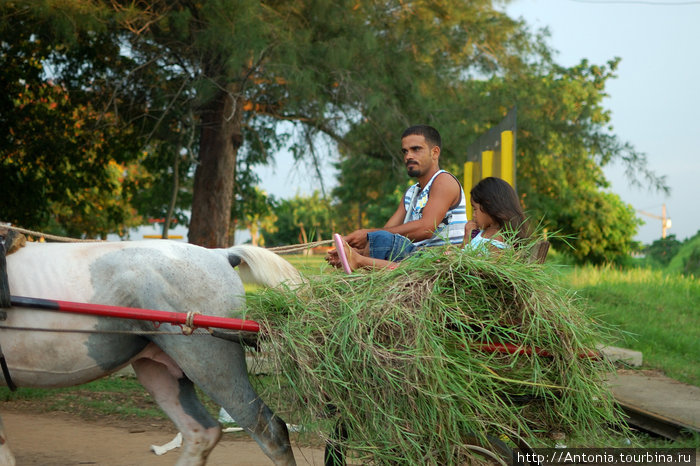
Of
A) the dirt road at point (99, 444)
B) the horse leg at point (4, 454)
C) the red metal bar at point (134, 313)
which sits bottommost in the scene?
the dirt road at point (99, 444)

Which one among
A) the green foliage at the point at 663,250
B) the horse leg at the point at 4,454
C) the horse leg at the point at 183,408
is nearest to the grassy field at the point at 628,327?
the horse leg at the point at 183,408

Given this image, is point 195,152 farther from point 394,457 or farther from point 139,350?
point 394,457

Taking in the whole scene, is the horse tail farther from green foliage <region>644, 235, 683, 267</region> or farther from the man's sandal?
green foliage <region>644, 235, 683, 267</region>

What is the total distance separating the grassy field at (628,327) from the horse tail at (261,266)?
0.26 feet

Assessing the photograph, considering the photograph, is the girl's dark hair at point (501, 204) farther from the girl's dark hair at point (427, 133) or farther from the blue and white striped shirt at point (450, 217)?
the girl's dark hair at point (427, 133)

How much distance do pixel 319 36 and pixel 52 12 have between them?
3.19m

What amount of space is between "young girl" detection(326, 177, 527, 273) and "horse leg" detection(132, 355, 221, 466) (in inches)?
43.1

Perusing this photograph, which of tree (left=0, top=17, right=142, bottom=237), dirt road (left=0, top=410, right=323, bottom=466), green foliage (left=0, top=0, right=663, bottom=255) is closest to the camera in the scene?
dirt road (left=0, top=410, right=323, bottom=466)

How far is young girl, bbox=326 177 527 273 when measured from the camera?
3338 millimetres

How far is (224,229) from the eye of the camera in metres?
9.54

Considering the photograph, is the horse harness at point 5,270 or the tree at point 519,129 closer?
the horse harness at point 5,270

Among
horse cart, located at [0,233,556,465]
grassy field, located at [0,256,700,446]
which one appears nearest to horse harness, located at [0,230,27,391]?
horse cart, located at [0,233,556,465]

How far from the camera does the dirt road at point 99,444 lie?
185 inches

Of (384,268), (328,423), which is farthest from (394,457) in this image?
(384,268)
